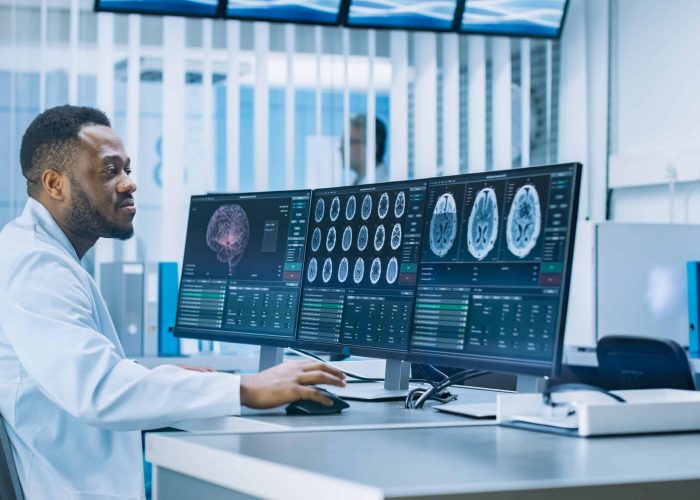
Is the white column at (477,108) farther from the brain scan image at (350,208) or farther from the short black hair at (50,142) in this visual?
the short black hair at (50,142)

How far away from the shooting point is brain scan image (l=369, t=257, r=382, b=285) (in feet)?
7.02

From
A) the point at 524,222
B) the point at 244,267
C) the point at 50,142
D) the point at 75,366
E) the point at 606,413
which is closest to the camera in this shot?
the point at 606,413

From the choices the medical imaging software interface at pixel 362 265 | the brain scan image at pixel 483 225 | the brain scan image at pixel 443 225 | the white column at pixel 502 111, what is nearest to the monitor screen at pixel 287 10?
the white column at pixel 502 111

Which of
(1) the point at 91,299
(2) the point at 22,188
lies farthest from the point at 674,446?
(2) the point at 22,188

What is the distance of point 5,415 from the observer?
1876mm

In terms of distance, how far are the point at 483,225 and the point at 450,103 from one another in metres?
3.12

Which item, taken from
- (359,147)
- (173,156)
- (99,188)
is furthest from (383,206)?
(359,147)

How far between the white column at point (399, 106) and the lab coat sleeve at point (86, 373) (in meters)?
3.16

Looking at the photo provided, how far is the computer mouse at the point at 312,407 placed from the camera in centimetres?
184

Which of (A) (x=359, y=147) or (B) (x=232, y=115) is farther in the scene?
(A) (x=359, y=147)

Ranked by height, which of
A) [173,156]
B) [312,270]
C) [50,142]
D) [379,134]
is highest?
[379,134]

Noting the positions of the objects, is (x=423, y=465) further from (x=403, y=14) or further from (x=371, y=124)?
(x=403, y=14)

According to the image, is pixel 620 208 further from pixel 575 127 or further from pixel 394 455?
pixel 394 455

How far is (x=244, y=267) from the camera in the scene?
7.90ft
